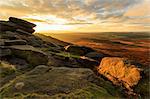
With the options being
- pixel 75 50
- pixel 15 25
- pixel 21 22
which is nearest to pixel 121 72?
pixel 75 50

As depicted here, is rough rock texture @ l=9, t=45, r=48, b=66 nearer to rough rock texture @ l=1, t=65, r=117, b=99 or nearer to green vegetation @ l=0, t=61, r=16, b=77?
green vegetation @ l=0, t=61, r=16, b=77

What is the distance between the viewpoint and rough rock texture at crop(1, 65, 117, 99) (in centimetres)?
1002

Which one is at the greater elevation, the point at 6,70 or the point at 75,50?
the point at 6,70

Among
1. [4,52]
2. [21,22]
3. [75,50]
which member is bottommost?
[75,50]

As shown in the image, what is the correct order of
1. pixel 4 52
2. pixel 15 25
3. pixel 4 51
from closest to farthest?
pixel 4 52 < pixel 4 51 < pixel 15 25

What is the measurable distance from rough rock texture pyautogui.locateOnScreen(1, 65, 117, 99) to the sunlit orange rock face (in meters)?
1.60

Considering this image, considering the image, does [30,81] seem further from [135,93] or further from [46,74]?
[135,93]

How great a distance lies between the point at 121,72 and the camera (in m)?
12.6

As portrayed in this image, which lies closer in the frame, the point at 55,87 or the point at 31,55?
the point at 55,87

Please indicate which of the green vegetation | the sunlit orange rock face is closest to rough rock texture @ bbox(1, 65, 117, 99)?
the sunlit orange rock face

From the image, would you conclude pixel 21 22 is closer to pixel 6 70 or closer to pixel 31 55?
pixel 31 55

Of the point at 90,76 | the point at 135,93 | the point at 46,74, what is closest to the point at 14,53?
the point at 46,74

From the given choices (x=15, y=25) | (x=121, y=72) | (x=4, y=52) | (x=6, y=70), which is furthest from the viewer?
(x=15, y=25)

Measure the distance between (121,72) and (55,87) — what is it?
4.13 meters
